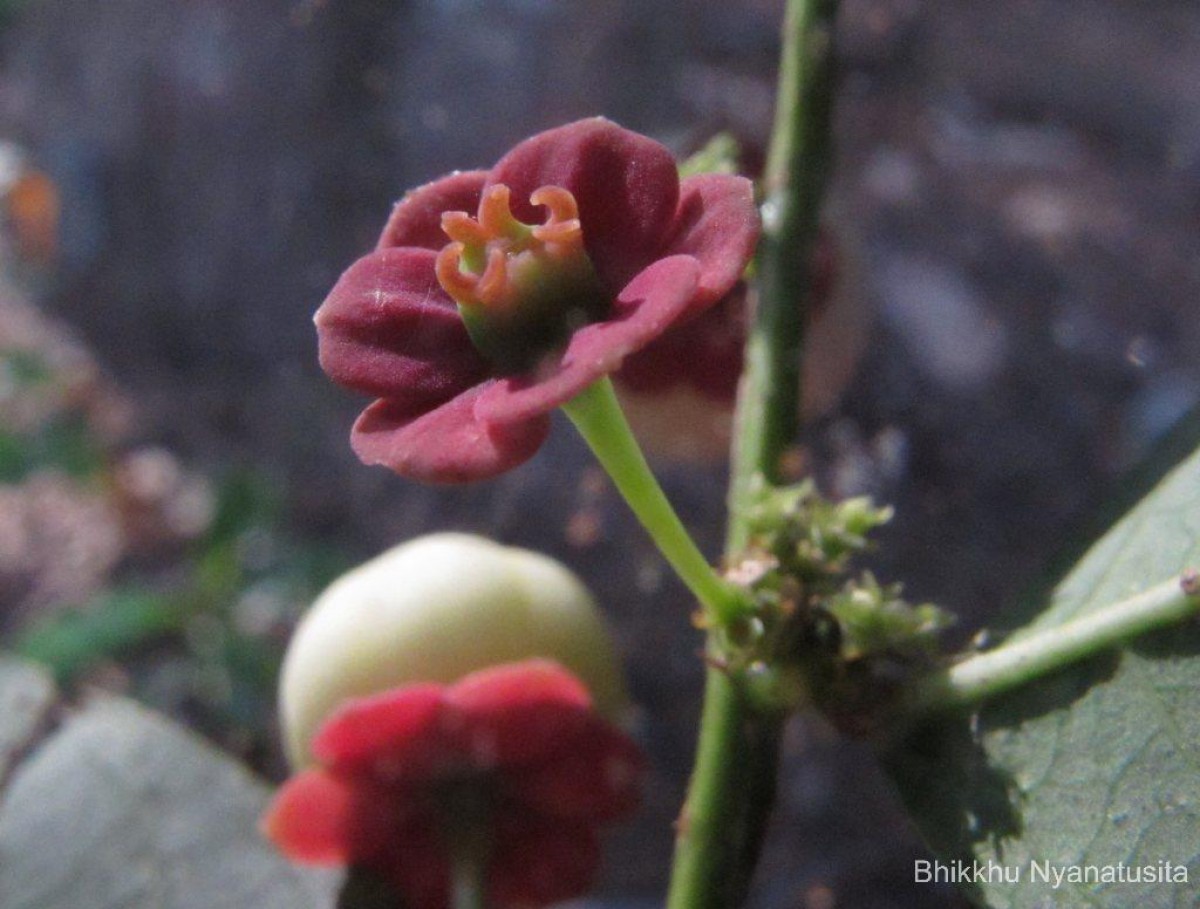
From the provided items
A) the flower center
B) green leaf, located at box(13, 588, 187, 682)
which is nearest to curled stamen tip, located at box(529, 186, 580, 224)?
the flower center

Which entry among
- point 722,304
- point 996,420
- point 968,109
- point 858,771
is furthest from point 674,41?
point 858,771

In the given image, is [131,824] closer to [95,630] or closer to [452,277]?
[452,277]

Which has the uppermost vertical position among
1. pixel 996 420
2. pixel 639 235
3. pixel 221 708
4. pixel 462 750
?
pixel 639 235

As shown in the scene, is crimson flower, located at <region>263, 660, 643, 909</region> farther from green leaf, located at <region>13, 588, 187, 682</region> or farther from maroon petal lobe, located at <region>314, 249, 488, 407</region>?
green leaf, located at <region>13, 588, 187, 682</region>

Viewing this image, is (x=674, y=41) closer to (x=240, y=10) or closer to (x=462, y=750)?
(x=240, y=10)

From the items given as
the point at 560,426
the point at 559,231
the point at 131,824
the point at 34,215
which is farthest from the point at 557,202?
the point at 34,215
